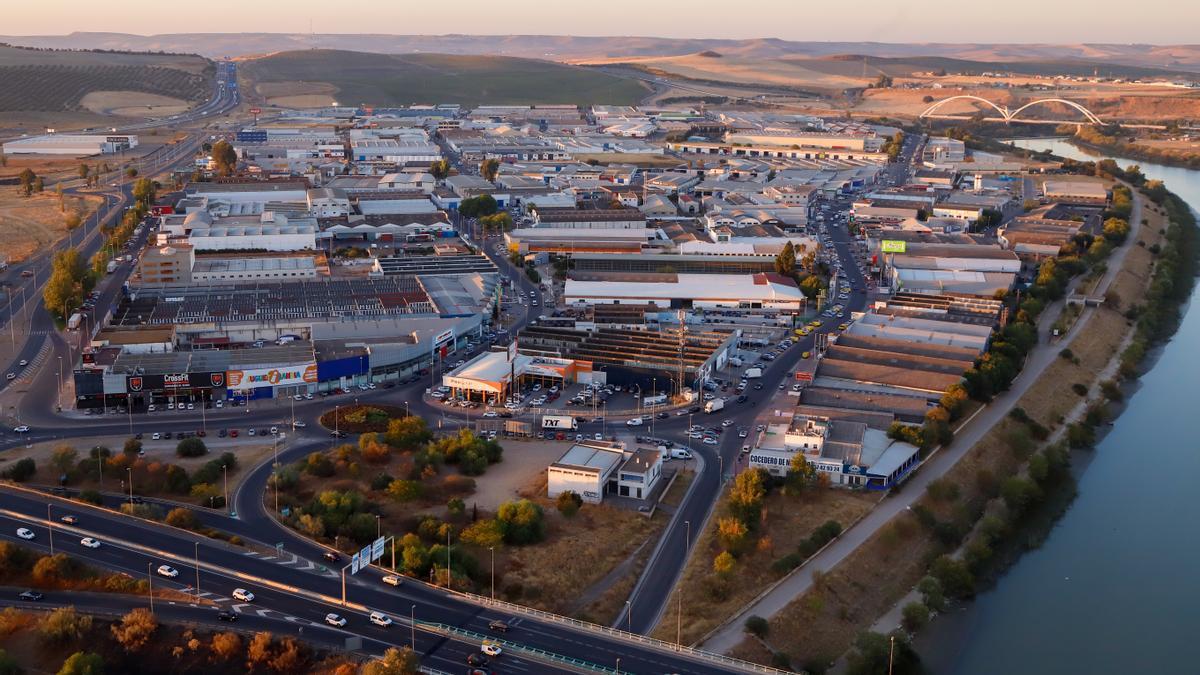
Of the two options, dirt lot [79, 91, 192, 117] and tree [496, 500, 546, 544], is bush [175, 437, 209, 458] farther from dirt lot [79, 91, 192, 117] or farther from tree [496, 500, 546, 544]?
dirt lot [79, 91, 192, 117]

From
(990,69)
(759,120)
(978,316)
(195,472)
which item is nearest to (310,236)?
(195,472)

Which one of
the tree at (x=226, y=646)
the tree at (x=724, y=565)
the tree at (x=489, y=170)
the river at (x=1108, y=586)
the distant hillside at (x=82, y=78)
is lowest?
the river at (x=1108, y=586)

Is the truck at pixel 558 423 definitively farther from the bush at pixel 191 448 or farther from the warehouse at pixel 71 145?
the warehouse at pixel 71 145

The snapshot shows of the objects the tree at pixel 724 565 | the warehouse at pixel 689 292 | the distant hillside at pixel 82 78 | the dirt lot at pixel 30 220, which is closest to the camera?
the tree at pixel 724 565

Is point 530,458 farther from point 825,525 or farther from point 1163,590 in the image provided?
point 1163,590

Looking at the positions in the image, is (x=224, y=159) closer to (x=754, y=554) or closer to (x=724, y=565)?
(x=754, y=554)

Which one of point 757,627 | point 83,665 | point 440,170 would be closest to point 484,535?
point 757,627

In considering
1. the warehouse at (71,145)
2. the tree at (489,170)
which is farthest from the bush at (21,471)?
the warehouse at (71,145)
